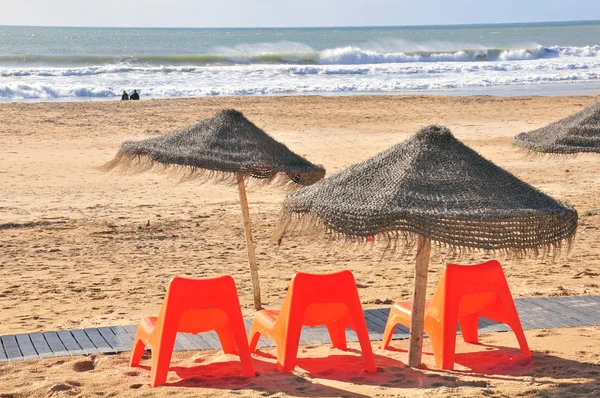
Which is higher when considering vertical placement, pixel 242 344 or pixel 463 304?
pixel 463 304

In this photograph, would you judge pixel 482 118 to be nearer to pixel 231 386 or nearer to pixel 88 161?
pixel 88 161

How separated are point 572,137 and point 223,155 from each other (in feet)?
10.5

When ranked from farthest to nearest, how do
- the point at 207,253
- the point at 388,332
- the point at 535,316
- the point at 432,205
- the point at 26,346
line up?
the point at 207,253
the point at 535,316
the point at 388,332
the point at 26,346
the point at 432,205

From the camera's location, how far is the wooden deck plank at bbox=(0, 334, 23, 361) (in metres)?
6.58

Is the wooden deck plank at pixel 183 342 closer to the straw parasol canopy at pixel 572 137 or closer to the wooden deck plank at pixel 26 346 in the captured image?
the wooden deck plank at pixel 26 346

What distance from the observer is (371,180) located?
5.88 m

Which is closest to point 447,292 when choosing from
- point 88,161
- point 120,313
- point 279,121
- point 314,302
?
point 314,302

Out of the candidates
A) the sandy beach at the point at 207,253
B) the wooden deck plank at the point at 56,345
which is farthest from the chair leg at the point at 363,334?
the wooden deck plank at the point at 56,345

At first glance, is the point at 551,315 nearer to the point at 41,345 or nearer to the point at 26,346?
the point at 41,345

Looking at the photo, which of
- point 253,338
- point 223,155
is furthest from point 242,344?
point 223,155

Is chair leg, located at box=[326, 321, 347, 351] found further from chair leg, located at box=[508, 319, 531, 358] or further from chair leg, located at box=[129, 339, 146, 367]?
chair leg, located at box=[129, 339, 146, 367]

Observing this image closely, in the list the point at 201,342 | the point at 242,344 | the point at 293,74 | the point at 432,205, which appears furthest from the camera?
the point at 293,74

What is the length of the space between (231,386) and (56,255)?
19.0 ft

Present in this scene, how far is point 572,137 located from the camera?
810cm
